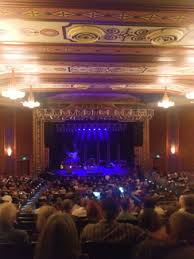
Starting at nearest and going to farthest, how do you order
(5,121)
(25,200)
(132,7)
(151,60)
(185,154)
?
(132,7) → (151,60) → (25,200) → (5,121) → (185,154)

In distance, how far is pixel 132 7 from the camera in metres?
6.19

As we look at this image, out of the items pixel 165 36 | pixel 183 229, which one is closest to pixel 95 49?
pixel 165 36

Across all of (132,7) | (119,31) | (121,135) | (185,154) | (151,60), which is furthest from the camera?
(121,135)

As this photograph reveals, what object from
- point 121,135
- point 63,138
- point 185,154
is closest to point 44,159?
point 63,138

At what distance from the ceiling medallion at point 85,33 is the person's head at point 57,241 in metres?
5.22

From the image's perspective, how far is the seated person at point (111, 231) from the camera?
4.34m

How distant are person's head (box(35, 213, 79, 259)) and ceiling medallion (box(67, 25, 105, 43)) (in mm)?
5220

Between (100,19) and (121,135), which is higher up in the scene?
(100,19)

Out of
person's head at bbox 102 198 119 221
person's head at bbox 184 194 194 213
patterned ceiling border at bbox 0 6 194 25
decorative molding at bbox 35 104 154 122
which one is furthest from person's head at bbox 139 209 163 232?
decorative molding at bbox 35 104 154 122

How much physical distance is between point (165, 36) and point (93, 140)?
723 inches

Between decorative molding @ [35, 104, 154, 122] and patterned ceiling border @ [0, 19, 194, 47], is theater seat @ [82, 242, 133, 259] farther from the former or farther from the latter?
decorative molding @ [35, 104, 154, 122]

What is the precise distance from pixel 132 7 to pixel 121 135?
1934 cm

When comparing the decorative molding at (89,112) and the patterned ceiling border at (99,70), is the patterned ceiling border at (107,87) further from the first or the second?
the decorative molding at (89,112)

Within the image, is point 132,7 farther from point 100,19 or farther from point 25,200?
point 25,200
